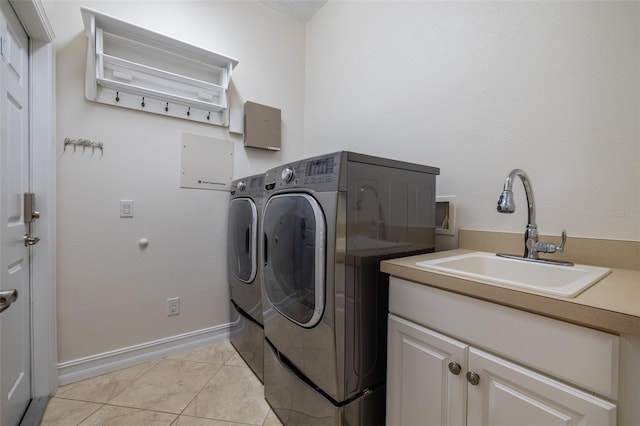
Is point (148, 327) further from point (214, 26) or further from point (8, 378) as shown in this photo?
point (214, 26)

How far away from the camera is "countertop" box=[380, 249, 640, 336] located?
0.58 metres

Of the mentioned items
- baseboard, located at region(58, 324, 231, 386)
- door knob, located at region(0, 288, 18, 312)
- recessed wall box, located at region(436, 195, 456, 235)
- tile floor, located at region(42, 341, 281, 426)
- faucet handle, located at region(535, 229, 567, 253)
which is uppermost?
recessed wall box, located at region(436, 195, 456, 235)

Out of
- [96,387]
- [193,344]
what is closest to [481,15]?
[193,344]

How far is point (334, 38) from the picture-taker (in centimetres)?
239

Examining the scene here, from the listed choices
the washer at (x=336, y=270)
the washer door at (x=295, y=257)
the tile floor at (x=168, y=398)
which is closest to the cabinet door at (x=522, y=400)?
the washer at (x=336, y=270)

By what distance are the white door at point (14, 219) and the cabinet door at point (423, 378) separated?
1391 millimetres

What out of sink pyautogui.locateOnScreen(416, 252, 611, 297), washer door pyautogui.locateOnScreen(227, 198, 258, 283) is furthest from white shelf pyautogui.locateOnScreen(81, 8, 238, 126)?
sink pyautogui.locateOnScreen(416, 252, 611, 297)

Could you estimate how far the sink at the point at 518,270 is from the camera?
87 cm

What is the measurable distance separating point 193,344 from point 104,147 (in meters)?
1.56

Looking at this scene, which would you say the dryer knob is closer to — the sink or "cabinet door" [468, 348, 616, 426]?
the sink

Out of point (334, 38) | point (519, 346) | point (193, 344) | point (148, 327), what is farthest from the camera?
point (334, 38)

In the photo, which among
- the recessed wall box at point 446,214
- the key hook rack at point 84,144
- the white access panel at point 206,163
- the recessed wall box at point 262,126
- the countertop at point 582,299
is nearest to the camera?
the countertop at point 582,299

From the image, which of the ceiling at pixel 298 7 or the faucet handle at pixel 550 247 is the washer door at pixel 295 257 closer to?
the faucet handle at pixel 550 247

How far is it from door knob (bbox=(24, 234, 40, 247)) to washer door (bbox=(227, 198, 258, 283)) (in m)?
1.07
